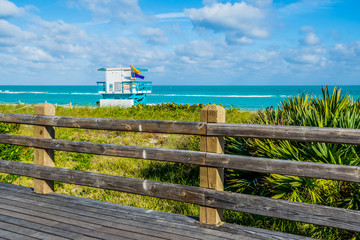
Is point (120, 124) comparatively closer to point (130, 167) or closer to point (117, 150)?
point (117, 150)

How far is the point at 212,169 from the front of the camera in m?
3.73

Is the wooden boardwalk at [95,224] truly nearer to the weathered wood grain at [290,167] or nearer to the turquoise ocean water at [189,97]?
the weathered wood grain at [290,167]

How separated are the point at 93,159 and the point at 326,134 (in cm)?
728

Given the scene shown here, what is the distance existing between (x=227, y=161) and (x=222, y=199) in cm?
43

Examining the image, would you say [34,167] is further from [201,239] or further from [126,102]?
[126,102]

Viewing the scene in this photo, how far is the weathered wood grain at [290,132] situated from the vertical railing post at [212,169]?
0.09m

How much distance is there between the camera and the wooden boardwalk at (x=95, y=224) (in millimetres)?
3488

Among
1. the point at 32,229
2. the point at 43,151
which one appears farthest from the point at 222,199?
the point at 43,151

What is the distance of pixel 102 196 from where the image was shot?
6531 mm

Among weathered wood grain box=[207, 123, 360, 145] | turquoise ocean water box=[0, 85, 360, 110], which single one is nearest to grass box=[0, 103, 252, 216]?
weathered wood grain box=[207, 123, 360, 145]

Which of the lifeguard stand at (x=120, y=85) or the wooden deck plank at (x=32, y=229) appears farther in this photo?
the lifeguard stand at (x=120, y=85)

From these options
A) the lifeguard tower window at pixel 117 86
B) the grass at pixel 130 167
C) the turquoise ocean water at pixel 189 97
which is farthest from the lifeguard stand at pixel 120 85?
the grass at pixel 130 167

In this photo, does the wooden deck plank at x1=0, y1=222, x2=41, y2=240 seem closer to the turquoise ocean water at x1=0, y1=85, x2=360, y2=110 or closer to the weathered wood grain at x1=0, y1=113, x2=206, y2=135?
the weathered wood grain at x1=0, y1=113, x2=206, y2=135

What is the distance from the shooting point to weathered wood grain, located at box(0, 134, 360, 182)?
10.4 ft
